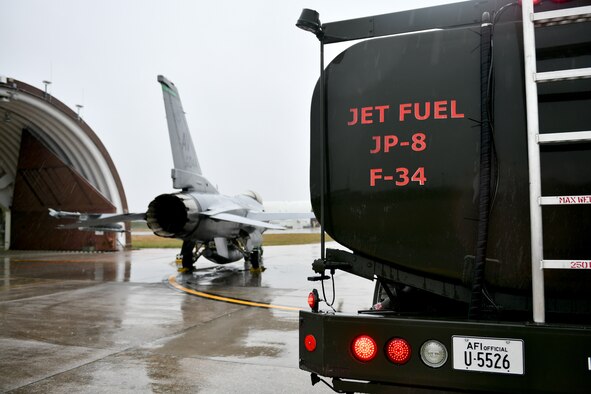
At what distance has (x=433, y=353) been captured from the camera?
6.84 ft

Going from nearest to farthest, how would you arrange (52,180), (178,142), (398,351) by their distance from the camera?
(398,351), (178,142), (52,180)

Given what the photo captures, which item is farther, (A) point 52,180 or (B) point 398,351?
(A) point 52,180

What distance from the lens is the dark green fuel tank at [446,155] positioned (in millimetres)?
2068

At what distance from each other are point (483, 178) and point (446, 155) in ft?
0.69

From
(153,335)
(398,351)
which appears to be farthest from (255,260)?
(398,351)

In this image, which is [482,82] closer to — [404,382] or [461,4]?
[461,4]

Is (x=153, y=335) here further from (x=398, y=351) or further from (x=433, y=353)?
(x=433, y=353)

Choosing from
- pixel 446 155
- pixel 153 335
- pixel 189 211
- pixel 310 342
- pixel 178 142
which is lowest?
pixel 153 335

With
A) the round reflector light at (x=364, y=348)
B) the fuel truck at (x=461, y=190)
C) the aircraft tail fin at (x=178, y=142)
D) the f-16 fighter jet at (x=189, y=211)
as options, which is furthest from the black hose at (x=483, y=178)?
the aircraft tail fin at (x=178, y=142)

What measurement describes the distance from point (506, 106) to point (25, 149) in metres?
29.9

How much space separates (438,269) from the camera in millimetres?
2350

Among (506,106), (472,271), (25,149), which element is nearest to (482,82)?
(506,106)

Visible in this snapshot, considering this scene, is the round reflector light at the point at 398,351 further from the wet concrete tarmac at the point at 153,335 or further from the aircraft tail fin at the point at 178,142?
the aircraft tail fin at the point at 178,142

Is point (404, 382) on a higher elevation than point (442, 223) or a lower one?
lower
